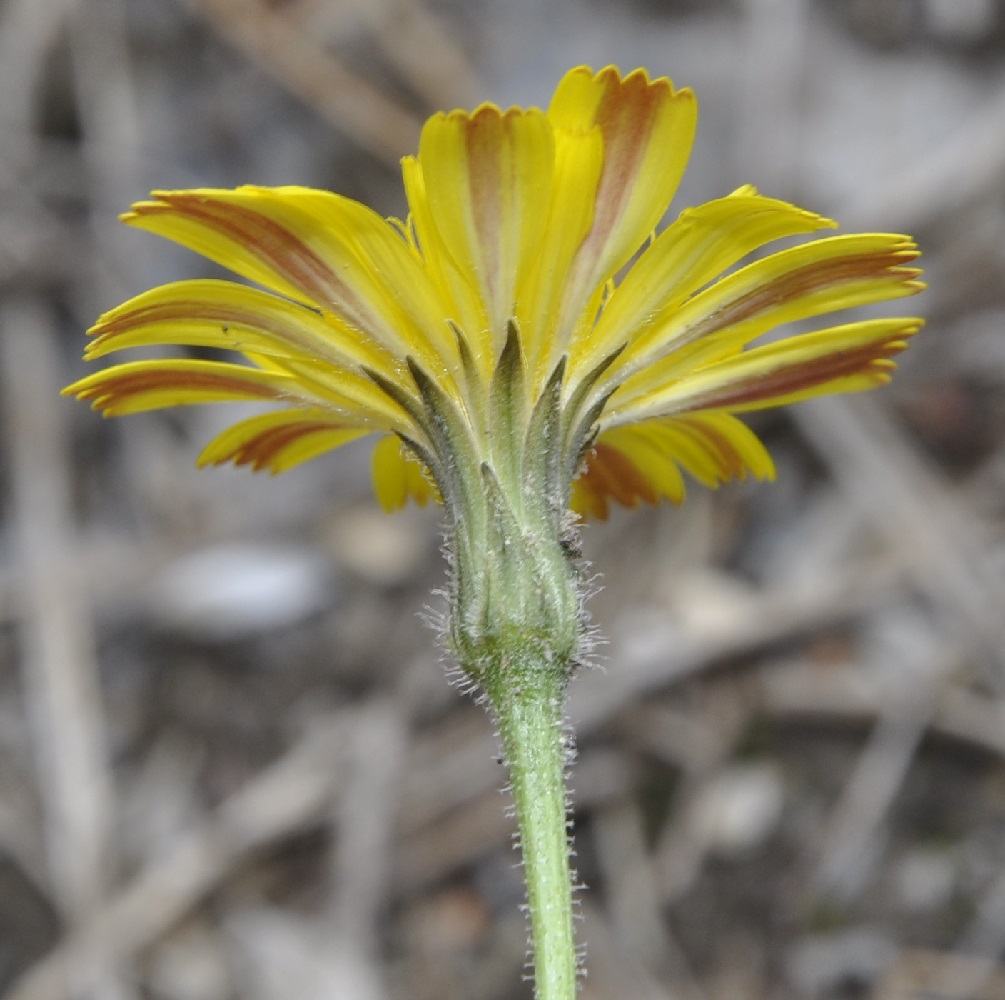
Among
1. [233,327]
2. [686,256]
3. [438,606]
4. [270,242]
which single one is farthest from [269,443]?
[438,606]

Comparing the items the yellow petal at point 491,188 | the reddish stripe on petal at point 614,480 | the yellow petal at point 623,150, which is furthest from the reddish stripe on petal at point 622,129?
the reddish stripe on petal at point 614,480

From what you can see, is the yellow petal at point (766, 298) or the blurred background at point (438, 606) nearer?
the yellow petal at point (766, 298)

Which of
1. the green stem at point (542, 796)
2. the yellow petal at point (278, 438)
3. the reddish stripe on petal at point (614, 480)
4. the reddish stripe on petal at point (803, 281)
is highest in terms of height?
the reddish stripe on petal at point (803, 281)

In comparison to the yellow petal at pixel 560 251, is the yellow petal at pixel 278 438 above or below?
below

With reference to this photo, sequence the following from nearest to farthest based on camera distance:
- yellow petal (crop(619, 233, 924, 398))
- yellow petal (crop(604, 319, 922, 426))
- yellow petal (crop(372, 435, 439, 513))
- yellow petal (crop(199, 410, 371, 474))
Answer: yellow petal (crop(619, 233, 924, 398)), yellow petal (crop(604, 319, 922, 426)), yellow petal (crop(199, 410, 371, 474)), yellow petal (crop(372, 435, 439, 513))

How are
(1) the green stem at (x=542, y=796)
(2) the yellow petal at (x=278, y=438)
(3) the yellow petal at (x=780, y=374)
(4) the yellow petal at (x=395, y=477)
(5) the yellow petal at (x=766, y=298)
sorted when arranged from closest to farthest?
(1) the green stem at (x=542, y=796)
(5) the yellow petal at (x=766, y=298)
(3) the yellow petal at (x=780, y=374)
(2) the yellow petal at (x=278, y=438)
(4) the yellow petal at (x=395, y=477)

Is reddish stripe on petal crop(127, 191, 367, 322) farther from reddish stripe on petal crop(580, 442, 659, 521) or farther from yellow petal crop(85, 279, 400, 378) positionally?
reddish stripe on petal crop(580, 442, 659, 521)

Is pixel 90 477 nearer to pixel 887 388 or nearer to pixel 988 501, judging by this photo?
pixel 887 388

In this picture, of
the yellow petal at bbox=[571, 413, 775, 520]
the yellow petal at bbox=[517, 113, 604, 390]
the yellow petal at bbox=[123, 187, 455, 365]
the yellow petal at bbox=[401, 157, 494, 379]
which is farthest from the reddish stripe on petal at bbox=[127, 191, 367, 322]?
the yellow petal at bbox=[571, 413, 775, 520]

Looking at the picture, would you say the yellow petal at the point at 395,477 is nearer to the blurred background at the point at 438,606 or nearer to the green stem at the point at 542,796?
the green stem at the point at 542,796
